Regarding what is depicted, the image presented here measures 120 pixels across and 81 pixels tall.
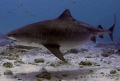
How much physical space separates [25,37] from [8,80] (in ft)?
4.55

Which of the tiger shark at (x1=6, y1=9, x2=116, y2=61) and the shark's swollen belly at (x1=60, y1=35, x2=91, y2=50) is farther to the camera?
the shark's swollen belly at (x1=60, y1=35, x2=91, y2=50)

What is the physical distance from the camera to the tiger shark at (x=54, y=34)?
4371 millimetres

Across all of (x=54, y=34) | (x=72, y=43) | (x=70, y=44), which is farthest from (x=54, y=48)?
(x=72, y=43)

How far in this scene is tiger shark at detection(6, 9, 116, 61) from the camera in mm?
4371

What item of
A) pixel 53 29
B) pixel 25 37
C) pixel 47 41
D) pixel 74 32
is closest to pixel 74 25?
pixel 74 32

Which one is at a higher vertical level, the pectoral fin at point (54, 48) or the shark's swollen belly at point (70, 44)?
the shark's swollen belly at point (70, 44)

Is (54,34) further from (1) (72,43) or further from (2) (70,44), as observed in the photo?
(1) (72,43)

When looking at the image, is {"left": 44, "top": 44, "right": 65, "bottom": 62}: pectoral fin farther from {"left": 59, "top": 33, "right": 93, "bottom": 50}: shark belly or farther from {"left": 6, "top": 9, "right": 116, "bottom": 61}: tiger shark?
{"left": 59, "top": 33, "right": 93, "bottom": 50}: shark belly

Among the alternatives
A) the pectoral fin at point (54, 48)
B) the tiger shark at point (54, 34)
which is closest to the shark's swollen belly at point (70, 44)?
the tiger shark at point (54, 34)

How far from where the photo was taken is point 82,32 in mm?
6043

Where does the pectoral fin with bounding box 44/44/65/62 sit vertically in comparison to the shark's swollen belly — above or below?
below

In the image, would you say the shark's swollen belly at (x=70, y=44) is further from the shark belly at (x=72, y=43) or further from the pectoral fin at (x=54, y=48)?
the pectoral fin at (x=54, y=48)

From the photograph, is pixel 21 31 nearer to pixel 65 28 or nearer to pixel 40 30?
pixel 40 30

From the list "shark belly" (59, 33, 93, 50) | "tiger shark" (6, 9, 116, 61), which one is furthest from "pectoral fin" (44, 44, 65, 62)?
"shark belly" (59, 33, 93, 50)
